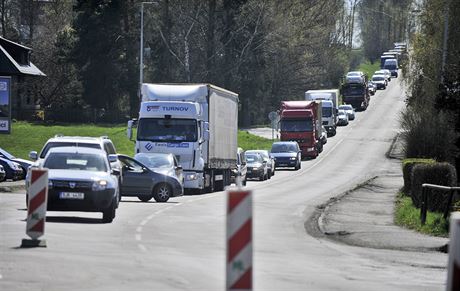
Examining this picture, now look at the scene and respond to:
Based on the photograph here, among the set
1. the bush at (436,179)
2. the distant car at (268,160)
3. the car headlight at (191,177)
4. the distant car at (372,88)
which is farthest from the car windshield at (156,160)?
the distant car at (372,88)

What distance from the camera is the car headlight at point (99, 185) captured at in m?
22.0

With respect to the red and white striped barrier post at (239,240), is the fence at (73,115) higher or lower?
lower

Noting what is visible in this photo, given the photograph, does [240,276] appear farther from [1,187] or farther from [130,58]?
[130,58]

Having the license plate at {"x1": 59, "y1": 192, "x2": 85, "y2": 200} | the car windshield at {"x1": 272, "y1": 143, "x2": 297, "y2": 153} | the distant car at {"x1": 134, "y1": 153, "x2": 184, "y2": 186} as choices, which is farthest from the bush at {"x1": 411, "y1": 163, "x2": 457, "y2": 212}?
the car windshield at {"x1": 272, "y1": 143, "x2": 297, "y2": 153}

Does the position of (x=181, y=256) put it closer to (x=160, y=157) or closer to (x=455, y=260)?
(x=455, y=260)

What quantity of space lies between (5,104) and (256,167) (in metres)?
16.1

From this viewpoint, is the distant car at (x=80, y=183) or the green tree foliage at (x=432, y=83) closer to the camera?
the distant car at (x=80, y=183)

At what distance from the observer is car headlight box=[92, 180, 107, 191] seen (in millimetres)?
22031

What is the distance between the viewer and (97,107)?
3546 inches

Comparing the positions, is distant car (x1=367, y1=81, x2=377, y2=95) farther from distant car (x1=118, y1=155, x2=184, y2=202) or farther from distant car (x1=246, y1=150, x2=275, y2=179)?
distant car (x1=118, y1=155, x2=184, y2=202)

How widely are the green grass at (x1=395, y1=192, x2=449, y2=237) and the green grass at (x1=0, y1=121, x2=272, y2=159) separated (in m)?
35.7

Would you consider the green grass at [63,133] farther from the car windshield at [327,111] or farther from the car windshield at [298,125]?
the car windshield at [298,125]

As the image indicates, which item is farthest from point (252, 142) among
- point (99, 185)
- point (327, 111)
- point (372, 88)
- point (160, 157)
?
point (99, 185)

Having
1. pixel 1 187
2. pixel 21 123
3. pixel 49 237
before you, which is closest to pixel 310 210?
pixel 1 187
